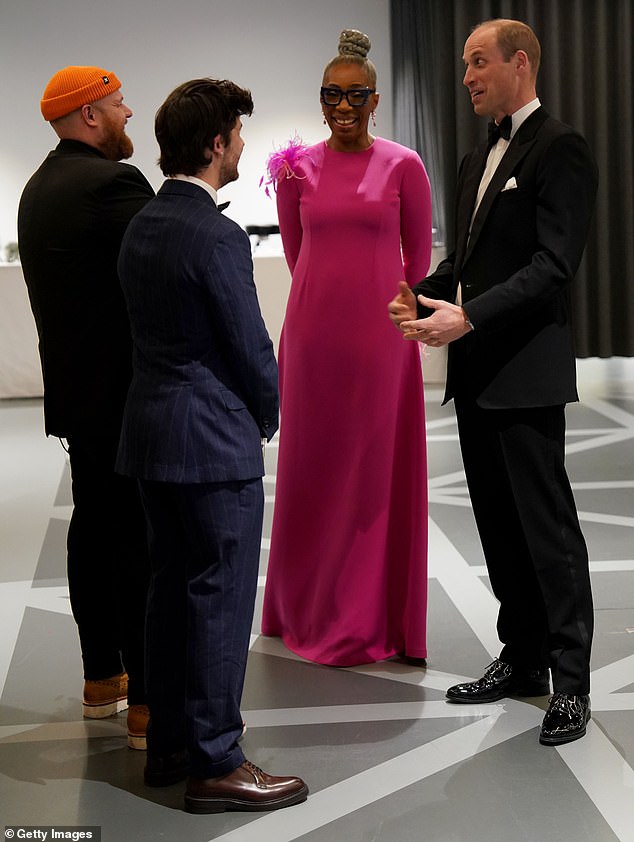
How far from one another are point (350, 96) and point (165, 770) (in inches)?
72.9

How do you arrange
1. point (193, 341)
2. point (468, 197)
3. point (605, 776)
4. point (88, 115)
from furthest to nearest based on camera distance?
point (468, 197) < point (88, 115) < point (605, 776) < point (193, 341)

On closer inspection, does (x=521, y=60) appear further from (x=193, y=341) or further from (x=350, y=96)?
(x=193, y=341)

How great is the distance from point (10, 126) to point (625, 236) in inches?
217

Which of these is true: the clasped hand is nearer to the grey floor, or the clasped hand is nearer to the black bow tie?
the black bow tie

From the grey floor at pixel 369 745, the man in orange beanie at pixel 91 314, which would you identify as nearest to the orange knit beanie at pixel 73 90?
the man in orange beanie at pixel 91 314

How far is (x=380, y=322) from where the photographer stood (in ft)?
10.5

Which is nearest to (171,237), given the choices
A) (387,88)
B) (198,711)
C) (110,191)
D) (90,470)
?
(110,191)

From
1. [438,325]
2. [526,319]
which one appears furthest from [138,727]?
[526,319]

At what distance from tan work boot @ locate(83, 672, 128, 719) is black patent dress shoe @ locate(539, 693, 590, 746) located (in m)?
1.08

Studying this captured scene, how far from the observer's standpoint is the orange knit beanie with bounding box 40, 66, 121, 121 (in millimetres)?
2633

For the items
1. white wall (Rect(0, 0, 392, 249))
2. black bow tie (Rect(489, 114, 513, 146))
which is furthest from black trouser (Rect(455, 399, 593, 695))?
white wall (Rect(0, 0, 392, 249))

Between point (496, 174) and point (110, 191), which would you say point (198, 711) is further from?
point (496, 174)

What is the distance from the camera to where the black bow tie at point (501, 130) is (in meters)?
2.68

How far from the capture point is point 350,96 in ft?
10.2
